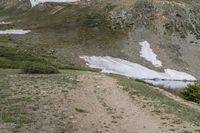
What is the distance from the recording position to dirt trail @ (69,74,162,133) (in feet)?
72.3

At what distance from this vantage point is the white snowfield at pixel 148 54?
73688 mm

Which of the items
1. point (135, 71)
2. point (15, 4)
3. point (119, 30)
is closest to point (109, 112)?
point (135, 71)

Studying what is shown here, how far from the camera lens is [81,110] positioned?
83.9 ft

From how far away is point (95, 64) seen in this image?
70000 millimetres

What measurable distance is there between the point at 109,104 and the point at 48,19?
233 feet

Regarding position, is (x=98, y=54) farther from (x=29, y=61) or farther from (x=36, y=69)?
(x=36, y=69)

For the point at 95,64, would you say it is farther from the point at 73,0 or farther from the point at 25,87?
the point at 73,0

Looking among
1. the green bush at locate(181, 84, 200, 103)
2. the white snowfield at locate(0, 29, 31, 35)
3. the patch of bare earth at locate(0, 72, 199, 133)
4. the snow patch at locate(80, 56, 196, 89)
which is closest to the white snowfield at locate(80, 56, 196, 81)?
the snow patch at locate(80, 56, 196, 89)

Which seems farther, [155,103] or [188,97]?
[188,97]

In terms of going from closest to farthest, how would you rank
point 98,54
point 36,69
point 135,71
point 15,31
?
point 36,69 < point 135,71 < point 98,54 < point 15,31

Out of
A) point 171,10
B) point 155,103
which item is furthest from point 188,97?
point 171,10

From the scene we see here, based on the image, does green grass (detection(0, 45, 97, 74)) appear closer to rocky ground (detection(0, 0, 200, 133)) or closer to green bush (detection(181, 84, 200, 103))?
rocky ground (detection(0, 0, 200, 133))

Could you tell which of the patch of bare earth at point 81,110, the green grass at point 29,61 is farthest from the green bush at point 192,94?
the green grass at point 29,61

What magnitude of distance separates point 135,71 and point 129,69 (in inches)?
43.1
